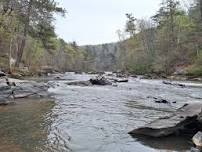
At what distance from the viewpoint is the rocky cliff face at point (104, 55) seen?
14975cm

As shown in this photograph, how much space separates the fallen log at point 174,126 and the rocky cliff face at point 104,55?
432 ft

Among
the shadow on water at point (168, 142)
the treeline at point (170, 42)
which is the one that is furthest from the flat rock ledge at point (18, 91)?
the treeline at point (170, 42)

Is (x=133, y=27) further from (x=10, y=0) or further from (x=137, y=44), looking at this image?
(x=10, y=0)

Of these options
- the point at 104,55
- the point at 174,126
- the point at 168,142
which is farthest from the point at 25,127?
the point at 104,55

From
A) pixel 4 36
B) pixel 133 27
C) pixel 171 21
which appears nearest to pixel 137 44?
pixel 133 27

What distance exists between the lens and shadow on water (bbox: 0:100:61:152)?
8.96 m

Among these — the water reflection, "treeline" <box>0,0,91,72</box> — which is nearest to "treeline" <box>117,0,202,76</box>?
"treeline" <box>0,0,91,72</box>

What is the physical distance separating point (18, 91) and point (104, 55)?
152378 mm

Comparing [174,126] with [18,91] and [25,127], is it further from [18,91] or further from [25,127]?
[18,91]

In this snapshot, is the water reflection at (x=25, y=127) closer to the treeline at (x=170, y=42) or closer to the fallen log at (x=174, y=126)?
the fallen log at (x=174, y=126)

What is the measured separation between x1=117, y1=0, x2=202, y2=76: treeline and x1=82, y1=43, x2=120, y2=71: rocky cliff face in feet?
207

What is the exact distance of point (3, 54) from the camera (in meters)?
41.6

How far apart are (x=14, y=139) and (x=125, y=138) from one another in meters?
3.34

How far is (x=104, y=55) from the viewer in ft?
561
